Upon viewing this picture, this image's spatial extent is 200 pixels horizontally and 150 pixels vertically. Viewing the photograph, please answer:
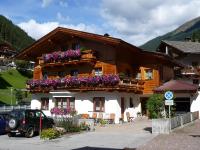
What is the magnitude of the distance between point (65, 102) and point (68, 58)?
14.5 feet

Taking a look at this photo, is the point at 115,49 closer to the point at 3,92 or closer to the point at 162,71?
the point at 162,71

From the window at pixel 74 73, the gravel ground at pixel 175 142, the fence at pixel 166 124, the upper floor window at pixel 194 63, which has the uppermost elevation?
the upper floor window at pixel 194 63

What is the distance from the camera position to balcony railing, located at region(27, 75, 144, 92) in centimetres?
3294

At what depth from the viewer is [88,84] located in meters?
34.5

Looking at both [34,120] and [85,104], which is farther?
[85,104]

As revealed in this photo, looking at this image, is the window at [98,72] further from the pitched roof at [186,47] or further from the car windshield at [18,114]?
the pitched roof at [186,47]

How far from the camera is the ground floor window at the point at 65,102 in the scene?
1457 inches

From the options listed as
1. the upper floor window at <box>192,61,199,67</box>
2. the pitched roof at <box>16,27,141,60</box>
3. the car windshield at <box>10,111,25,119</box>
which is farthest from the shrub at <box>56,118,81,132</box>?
the upper floor window at <box>192,61,199,67</box>

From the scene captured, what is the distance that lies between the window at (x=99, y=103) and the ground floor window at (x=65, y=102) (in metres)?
2.69

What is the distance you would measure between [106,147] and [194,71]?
26944mm

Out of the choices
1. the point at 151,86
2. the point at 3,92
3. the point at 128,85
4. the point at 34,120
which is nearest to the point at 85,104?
the point at 128,85

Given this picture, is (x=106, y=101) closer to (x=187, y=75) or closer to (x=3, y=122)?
(x=3, y=122)

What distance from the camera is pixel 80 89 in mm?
35219

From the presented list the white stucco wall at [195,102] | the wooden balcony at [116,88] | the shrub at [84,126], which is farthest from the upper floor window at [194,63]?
the shrub at [84,126]
